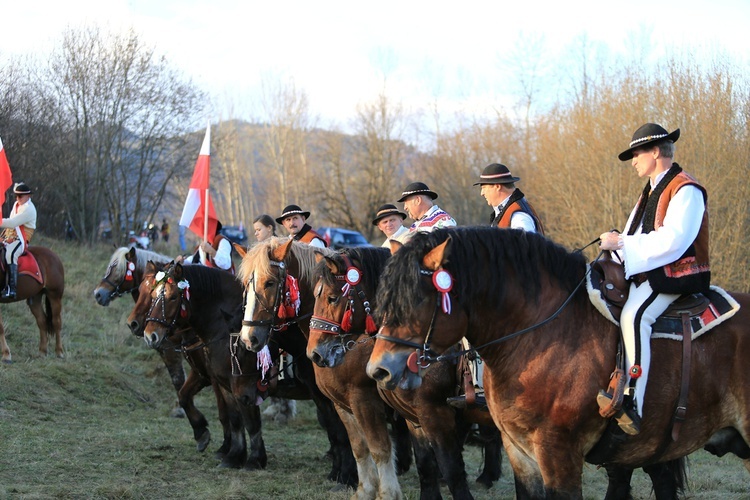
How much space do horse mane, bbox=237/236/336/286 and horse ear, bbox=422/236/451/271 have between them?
235cm

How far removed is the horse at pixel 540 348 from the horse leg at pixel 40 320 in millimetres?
11239

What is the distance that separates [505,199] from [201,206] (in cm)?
554

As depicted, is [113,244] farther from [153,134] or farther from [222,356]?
[222,356]

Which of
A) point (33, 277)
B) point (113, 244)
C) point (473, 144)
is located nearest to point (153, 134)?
point (113, 244)

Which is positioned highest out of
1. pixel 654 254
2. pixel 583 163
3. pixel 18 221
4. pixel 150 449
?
pixel 583 163

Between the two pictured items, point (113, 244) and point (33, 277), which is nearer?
point (33, 277)

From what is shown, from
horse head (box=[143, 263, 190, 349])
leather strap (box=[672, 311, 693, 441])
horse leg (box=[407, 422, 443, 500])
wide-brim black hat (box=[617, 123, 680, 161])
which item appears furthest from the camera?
horse head (box=[143, 263, 190, 349])

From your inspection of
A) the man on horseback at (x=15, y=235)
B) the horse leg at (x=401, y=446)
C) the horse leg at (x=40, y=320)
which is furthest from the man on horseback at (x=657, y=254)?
the horse leg at (x=40, y=320)

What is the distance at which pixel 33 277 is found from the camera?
13.4 m

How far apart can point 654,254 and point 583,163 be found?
53.7 feet

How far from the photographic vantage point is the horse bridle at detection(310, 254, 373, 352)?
5.73 metres

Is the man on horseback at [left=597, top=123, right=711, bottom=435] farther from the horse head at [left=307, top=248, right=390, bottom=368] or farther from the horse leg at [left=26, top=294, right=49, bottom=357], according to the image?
the horse leg at [left=26, top=294, right=49, bottom=357]

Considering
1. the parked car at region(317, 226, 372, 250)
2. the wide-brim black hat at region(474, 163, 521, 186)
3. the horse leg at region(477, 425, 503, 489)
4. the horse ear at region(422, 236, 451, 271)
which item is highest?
the parked car at region(317, 226, 372, 250)

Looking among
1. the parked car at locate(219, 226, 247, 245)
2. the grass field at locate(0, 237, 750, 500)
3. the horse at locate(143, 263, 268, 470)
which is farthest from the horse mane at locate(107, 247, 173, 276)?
the parked car at locate(219, 226, 247, 245)
